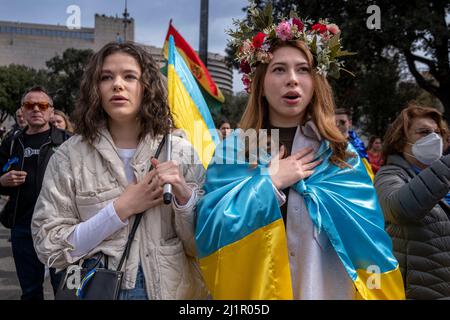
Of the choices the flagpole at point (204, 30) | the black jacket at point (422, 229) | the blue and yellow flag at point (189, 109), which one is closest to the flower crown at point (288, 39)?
the black jacket at point (422, 229)

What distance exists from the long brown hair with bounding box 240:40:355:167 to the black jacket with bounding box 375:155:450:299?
32.7 inches

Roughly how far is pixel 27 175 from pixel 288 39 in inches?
118

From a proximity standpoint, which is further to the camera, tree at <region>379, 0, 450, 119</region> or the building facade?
the building facade

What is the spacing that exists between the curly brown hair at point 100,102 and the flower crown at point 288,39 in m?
0.47

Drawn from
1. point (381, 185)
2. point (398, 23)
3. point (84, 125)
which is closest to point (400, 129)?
point (381, 185)

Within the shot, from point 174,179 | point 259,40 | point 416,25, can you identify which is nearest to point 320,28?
point 259,40

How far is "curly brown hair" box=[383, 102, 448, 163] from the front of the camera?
10.6 feet

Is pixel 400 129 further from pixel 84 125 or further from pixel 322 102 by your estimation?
pixel 84 125

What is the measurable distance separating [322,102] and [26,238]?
3.13m

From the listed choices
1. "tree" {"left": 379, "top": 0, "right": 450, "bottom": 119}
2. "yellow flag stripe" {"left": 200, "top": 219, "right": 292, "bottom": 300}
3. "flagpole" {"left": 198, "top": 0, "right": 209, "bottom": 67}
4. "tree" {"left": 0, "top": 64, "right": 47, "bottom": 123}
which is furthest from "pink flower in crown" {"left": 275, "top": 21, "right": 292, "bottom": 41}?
"tree" {"left": 0, "top": 64, "right": 47, "bottom": 123}

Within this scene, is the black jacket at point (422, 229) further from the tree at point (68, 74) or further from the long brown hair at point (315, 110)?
the tree at point (68, 74)

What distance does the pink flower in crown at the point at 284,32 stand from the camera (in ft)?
7.27

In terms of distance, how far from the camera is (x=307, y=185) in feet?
6.70

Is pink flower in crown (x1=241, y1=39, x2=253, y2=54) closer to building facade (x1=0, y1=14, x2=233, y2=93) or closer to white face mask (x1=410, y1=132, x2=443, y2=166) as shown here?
white face mask (x1=410, y1=132, x2=443, y2=166)
